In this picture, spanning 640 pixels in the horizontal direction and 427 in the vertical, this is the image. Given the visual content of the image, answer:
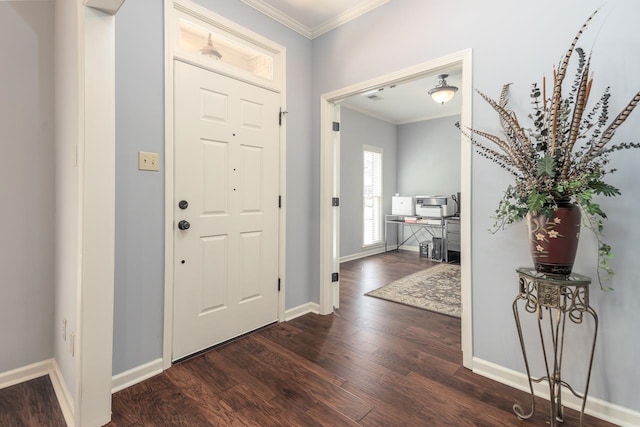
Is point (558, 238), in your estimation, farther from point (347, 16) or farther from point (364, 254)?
point (364, 254)

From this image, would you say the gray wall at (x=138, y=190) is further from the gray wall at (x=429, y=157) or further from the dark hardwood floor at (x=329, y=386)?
the gray wall at (x=429, y=157)

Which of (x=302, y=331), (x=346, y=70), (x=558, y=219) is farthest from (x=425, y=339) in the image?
(x=346, y=70)

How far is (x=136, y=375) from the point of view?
5.98ft

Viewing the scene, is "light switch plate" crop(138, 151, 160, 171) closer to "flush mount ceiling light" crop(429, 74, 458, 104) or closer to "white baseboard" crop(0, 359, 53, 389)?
"white baseboard" crop(0, 359, 53, 389)

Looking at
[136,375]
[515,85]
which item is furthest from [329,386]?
[515,85]

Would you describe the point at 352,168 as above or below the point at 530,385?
above

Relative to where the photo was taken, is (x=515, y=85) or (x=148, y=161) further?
(x=148, y=161)

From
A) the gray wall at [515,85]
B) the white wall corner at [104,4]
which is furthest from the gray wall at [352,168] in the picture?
the white wall corner at [104,4]

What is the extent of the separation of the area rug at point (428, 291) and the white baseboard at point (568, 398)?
37.8 inches

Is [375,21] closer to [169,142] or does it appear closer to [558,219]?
[169,142]

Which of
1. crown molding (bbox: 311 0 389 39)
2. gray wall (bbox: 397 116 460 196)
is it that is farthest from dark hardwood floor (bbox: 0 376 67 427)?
gray wall (bbox: 397 116 460 196)

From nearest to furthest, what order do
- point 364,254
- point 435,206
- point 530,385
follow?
point 530,385, point 435,206, point 364,254

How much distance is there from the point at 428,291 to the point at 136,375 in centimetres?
297

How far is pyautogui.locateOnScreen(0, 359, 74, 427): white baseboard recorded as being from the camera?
5.18 ft
